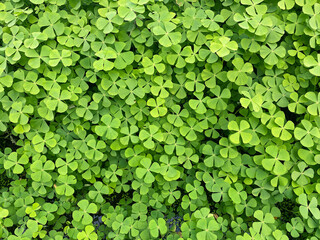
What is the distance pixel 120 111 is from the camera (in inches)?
91.7

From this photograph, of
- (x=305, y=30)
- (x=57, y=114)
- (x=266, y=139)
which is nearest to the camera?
(x=305, y=30)

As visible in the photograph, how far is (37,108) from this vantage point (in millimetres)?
2328

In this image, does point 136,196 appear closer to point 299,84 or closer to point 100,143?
point 100,143

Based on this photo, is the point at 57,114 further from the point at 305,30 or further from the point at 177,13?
the point at 305,30

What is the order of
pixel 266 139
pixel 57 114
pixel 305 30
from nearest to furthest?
pixel 305 30 < pixel 266 139 < pixel 57 114

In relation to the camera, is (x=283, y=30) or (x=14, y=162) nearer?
(x=283, y=30)

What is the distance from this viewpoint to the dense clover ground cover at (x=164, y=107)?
7.05 ft

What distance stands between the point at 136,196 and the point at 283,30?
1685 millimetres

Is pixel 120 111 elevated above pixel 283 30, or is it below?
below

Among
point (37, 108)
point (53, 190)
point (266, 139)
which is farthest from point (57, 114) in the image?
point (266, 139)

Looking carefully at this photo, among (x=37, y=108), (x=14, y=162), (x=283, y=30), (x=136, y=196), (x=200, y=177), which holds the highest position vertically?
(x=283, y=30)

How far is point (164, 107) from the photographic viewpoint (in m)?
2.26

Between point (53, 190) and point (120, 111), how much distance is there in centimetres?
89

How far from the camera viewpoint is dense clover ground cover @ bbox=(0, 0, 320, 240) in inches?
84.6
